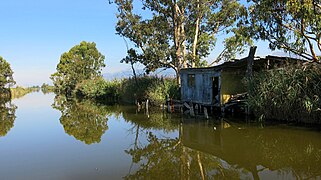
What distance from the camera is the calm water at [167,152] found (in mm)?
6625

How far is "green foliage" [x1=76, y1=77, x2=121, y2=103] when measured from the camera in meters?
33.7

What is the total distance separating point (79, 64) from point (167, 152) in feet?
142

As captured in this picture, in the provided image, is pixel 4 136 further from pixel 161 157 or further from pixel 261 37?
pixel 261 37

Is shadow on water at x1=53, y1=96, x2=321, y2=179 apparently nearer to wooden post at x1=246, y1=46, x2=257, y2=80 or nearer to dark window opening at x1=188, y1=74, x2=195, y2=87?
wooden post at x1=246, y1=46, x2=257, y2=80

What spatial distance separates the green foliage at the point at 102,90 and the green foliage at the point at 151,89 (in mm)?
4494

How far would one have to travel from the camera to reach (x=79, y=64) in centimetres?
4934

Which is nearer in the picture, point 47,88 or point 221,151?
point 221,151

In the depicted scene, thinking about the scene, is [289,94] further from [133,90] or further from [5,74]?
[5,74]

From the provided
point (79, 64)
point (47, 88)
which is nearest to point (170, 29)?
point (79, 64)

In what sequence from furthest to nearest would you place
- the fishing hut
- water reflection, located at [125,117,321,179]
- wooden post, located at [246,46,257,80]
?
the fishing hut < wooden post, located at [246,46,257,80] < water reflection, located at [125,117,321,179]

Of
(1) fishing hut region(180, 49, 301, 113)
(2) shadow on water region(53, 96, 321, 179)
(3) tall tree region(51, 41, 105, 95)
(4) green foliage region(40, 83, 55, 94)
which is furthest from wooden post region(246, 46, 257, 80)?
(4) green foliage region(40, 83, 55, 94)

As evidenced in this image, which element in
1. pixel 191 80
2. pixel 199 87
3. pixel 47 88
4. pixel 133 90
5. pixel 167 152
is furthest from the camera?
pixel 47 88

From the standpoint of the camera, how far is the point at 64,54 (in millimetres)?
54719

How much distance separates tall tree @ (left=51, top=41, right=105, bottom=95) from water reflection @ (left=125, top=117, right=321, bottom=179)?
133 ft
